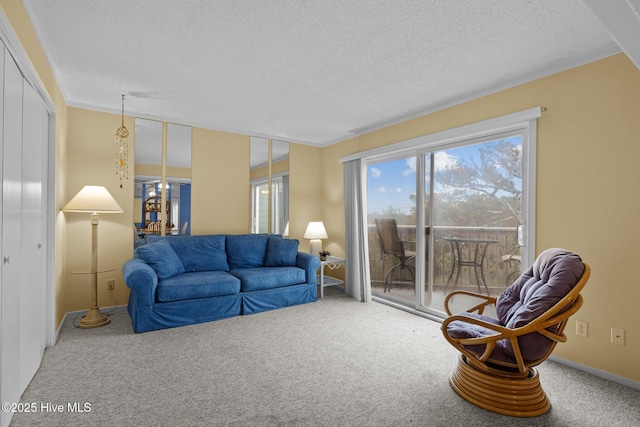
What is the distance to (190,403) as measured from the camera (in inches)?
82.5

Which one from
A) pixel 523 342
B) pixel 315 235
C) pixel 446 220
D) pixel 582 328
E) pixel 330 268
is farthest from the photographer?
pixel 330 268

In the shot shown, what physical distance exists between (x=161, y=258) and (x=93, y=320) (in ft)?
3.03

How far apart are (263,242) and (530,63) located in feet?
12.2

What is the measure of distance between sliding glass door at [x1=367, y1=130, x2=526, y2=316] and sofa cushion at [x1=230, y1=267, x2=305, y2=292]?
1.26 m

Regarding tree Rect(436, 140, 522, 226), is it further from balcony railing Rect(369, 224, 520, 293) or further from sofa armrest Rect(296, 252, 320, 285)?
sofa armrest Rect(296, 252, 320, 285)

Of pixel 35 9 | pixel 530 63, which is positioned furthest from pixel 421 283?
pixel 35 9

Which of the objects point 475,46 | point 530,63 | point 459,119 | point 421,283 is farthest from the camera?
point 421,283

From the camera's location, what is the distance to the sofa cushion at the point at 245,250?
4543mm

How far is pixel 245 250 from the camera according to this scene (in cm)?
461

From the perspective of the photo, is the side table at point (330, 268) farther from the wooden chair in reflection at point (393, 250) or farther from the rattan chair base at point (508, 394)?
the rattan chair base at point (508, 394)

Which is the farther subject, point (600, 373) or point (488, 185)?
point (488, 185)

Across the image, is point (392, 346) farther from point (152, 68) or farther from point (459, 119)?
point (152, 68)

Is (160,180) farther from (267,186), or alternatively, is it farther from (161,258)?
(267,186)

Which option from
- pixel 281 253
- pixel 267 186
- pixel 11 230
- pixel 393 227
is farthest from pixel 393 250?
pixel 11 230
